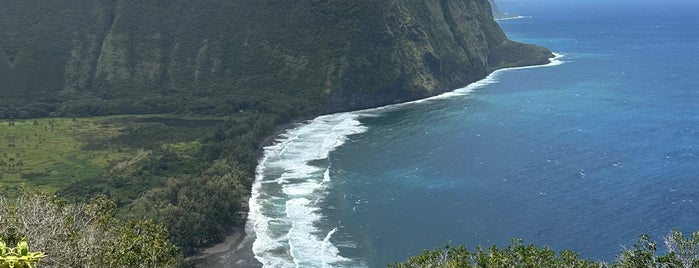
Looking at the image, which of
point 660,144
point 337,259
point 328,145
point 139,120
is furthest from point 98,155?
point 660,144

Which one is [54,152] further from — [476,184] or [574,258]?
[574,258]

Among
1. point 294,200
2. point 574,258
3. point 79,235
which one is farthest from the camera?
point 294,200

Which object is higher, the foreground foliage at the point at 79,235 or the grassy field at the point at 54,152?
the foreground foliage at the point at 79,235

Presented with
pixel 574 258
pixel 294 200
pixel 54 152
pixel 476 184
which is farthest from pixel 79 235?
pixel 54 152

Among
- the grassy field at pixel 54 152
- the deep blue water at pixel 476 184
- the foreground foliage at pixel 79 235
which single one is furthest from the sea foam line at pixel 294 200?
the foreground foliage at pixel 79 235

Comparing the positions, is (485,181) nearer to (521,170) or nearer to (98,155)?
(521,170)

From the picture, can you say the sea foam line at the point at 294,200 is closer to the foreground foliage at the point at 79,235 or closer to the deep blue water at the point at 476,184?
the deep blue water at the point at 476,184
